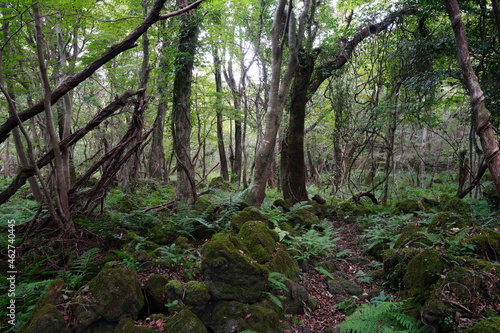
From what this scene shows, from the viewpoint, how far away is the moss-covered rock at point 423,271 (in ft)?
11.8

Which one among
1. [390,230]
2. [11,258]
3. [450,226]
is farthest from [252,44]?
[11,258]

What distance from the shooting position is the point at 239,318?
129 inches

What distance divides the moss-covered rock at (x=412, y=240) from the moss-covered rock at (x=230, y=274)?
2.78 metres

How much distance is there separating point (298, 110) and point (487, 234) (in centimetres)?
637

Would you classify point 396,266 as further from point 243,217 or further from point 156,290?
point 156,290

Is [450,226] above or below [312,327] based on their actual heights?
above

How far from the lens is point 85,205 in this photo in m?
5.90

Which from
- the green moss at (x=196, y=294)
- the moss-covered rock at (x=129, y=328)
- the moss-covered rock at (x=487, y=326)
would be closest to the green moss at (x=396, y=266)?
the moss-covered rock at (x=487, y=326)

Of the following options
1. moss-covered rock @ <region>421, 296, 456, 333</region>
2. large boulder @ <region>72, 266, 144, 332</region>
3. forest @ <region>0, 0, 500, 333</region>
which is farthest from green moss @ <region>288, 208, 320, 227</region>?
large boulder @ <region>72, 266, 144, 332</region>

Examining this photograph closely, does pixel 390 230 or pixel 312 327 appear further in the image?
pixel 390 230

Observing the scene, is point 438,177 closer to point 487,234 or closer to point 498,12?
point 498,12

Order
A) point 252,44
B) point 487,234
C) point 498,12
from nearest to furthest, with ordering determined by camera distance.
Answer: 1. point 487,234
2. point 498,12
3. point 252,44

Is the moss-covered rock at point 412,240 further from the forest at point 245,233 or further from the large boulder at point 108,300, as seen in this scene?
the large boulder at point 108,300

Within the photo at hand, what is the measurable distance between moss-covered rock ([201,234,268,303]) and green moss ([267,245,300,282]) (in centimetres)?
60
